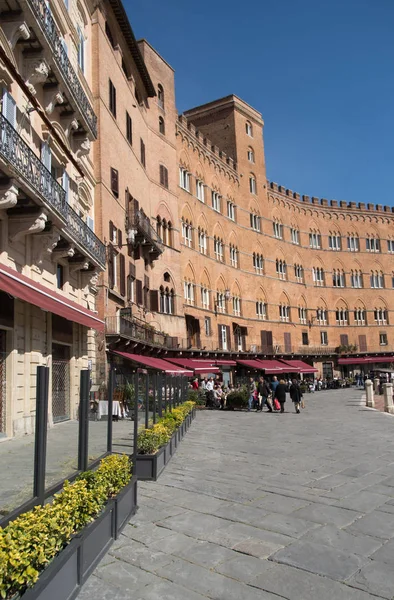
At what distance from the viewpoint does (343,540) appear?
480 cm

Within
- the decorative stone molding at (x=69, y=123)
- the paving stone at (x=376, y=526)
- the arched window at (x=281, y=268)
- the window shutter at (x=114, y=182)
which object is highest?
the arched window at (x=281, y=268)

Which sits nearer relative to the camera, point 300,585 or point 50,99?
point 300,585

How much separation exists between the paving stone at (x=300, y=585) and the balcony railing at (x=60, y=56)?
39.1ft

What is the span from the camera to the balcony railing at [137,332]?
19.8 metres

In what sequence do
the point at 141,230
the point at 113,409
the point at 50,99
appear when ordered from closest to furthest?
the point at 113,409
the point at 50,99
the point at 141,230

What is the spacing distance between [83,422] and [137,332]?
59.2 feet

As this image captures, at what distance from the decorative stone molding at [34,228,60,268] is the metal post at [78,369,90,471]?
8294 mm

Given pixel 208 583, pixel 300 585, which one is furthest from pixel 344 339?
pixel 208 583

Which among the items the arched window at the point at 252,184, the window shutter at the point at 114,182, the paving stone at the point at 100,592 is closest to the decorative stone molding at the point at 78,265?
the window shutter at the point at 114,182

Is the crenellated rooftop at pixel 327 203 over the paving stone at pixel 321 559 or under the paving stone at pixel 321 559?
over

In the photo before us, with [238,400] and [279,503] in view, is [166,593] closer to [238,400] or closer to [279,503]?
[279,503]

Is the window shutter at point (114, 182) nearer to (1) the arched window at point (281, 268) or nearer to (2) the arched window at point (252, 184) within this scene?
(2) the arched window at point (252, 184)

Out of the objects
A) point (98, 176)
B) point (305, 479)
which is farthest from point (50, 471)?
point (98, 176)

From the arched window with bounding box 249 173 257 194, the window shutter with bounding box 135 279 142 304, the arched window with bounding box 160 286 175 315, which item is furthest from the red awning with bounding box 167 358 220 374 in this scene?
the arched window with bounding box 249 173 257 194
